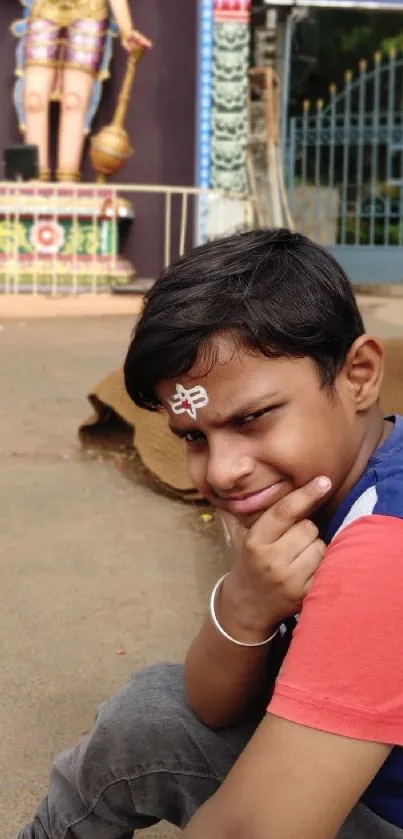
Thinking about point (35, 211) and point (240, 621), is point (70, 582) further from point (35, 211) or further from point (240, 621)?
point (35, 211)

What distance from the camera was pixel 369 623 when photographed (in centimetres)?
94

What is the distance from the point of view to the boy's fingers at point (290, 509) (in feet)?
3.69

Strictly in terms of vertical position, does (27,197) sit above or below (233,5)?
below

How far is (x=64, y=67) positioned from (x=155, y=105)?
105 cm

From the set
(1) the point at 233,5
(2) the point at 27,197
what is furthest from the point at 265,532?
(1) the point at 233,5

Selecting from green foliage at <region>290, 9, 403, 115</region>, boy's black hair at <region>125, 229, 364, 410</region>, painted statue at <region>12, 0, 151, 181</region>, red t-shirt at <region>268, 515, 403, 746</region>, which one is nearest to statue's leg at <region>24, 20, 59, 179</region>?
painted statue at <region>12, 0, 151, 181</region>

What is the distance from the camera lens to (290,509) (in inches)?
44.3

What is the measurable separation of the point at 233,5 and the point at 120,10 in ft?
3.06

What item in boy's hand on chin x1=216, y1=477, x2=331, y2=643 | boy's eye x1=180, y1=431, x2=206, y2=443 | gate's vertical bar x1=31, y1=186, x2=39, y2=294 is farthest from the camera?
gate's vertical bar x1=31, y1=186, x2=39, y2=294

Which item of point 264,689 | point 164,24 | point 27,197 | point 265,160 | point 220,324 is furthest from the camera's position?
point 265,160

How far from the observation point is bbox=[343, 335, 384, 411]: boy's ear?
3.91 ft

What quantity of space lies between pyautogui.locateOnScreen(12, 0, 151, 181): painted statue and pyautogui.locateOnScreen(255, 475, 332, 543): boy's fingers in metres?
7.81

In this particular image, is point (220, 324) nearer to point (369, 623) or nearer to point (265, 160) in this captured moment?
point (369, 623)

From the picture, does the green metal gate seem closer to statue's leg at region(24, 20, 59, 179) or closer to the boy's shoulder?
statue's leg at region(24, 20, 59, 179)
